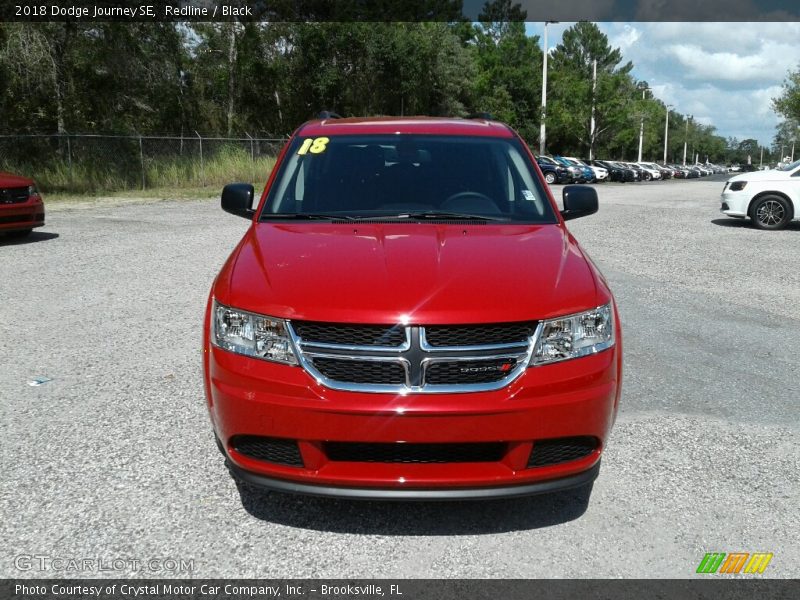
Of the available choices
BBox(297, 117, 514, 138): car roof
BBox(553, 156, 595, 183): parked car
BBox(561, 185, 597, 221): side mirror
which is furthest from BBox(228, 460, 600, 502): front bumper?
BBox(553, 156, 595, 183): parked car

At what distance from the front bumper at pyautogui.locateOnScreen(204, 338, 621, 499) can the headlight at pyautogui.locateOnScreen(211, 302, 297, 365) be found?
1.7 inches

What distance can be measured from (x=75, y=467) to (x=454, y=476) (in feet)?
6.63

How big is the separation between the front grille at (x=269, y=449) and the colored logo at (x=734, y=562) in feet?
5.40

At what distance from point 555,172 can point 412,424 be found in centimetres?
3926

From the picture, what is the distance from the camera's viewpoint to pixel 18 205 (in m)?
11.3

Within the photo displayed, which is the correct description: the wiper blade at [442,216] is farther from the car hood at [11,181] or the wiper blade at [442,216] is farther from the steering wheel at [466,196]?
the car hood at [11,181]

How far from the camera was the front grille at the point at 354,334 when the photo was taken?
9.12ft

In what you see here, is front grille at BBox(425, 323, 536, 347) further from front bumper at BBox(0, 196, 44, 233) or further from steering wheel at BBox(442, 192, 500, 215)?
front bumper at BBox(0, 196, 44, 233)

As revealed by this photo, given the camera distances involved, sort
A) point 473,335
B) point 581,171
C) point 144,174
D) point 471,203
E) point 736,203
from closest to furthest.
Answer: point 473,335 < point 471,203 < point 736,203 < point 144,174 < point 581,171

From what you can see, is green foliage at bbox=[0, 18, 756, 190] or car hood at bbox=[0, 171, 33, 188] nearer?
car hood at bbox=[0, 171, 33, 188]

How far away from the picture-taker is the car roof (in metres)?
4.63

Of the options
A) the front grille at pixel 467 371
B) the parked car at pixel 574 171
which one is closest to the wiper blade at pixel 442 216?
the front grille at pixel 467 371

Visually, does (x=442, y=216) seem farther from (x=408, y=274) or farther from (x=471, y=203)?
(x=408, y=274)

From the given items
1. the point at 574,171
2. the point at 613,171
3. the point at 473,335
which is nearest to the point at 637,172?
the point at 613,171
